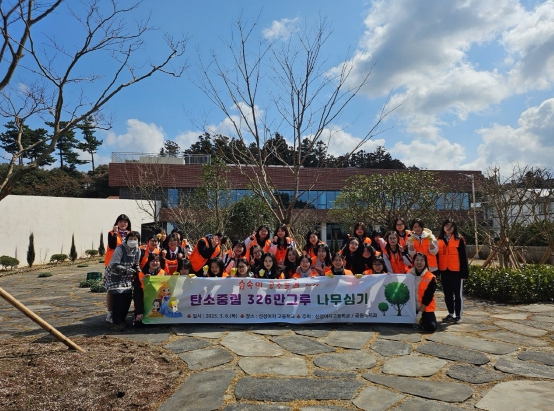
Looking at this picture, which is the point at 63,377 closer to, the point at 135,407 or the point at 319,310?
the point at 135,407

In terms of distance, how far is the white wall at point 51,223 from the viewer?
59.5 ft

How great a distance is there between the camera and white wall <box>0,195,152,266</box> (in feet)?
59.5

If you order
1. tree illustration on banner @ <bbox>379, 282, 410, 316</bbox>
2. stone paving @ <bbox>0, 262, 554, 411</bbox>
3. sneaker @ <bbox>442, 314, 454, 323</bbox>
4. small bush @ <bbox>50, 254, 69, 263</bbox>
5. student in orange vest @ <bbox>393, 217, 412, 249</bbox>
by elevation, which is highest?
student in orange vest @ <bbox>393, 217, 412, 249</bbox>

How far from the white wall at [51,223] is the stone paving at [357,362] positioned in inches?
509

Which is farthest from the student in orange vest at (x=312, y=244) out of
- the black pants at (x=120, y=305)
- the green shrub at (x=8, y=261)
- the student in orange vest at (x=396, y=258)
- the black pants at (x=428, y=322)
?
the green shrub at (x=8, y=261)

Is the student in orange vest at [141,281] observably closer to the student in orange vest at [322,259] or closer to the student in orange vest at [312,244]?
the student in orange vest at [322,259]

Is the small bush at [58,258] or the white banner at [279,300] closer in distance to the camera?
the white banner at [279,300]

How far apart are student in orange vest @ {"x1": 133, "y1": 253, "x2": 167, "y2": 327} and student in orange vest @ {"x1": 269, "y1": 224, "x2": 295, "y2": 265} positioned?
2219 millimetres

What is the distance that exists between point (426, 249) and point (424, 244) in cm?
9

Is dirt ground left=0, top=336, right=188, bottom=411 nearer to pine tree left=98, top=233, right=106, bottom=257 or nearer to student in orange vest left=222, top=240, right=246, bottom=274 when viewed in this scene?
student in orange vest left=222, top=240, right=246, bottom=274

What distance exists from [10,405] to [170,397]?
1300 millimetres

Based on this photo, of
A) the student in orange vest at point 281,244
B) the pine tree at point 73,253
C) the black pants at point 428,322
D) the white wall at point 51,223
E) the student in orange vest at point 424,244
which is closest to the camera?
the black pants at point 428,322

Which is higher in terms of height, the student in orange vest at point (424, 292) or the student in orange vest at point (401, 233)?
the student in orange vest at point (401, 233)

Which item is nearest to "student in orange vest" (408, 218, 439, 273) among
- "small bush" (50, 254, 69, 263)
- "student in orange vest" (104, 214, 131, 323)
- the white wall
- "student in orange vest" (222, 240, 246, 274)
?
"student in orange vest" (222, 240, 246, 274)
